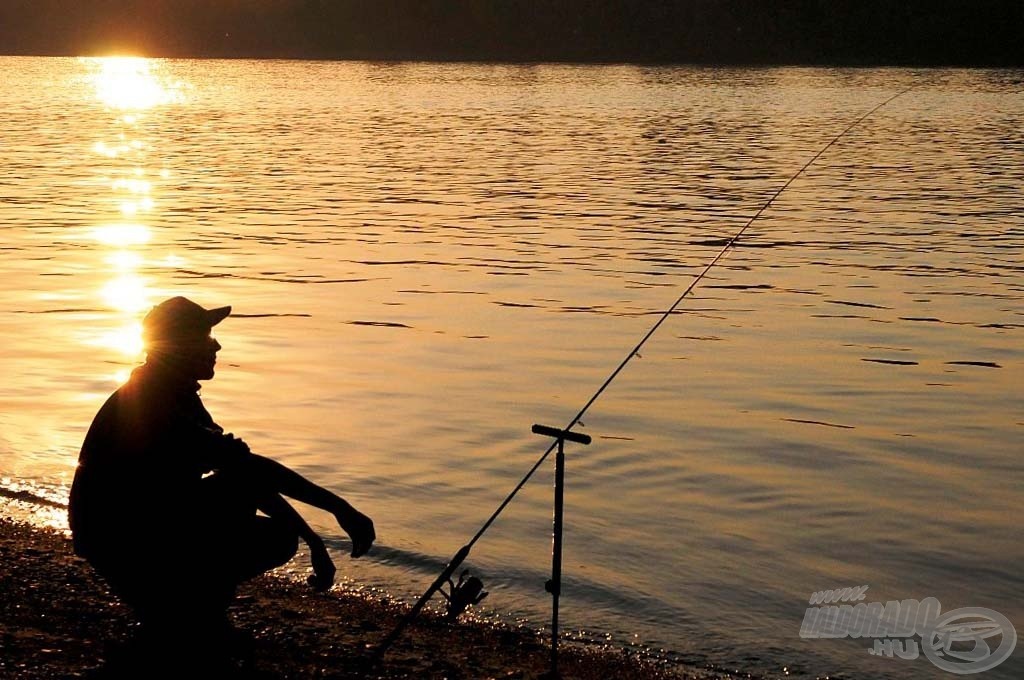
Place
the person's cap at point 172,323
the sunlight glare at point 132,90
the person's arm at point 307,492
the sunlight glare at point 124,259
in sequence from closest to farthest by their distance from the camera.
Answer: the person's arm at point 307,492 → the person's cap at point 172,323 → the sunlight glare at point 124,259 → the sunlight glare at point 132,90

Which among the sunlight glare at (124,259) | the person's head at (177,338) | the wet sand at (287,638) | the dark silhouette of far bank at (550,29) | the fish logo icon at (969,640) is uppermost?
the person's head at (177,338)

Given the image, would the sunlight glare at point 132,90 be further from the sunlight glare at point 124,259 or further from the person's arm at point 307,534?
the person's arm at point 307,534

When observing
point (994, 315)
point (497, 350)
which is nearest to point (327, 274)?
point (497, 350)

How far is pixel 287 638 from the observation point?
6043 millimetres

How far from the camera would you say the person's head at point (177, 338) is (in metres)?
5.27

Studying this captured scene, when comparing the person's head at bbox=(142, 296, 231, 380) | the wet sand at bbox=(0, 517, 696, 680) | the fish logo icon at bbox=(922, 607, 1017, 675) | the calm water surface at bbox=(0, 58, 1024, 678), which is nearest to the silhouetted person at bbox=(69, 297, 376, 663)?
the person's head at bbox=(142, 296, 231, 380)

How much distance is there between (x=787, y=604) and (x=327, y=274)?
37.9ft

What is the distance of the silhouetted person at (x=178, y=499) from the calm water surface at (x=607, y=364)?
1861mm

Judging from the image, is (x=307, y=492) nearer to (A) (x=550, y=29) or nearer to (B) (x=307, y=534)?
(B) (x=307, y=534)

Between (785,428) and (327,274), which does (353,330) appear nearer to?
(327,274)

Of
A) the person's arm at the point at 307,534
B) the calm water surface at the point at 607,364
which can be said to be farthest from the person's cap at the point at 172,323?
the calm water surface at the point at 607,364

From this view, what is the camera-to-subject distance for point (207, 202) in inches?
1083

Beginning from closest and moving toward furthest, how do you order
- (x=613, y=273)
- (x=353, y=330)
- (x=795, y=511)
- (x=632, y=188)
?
(x=795, y=511) → (x=353, y=330) → (x=613, y=273) → (x=632, y=188)

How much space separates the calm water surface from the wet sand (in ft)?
2.07
